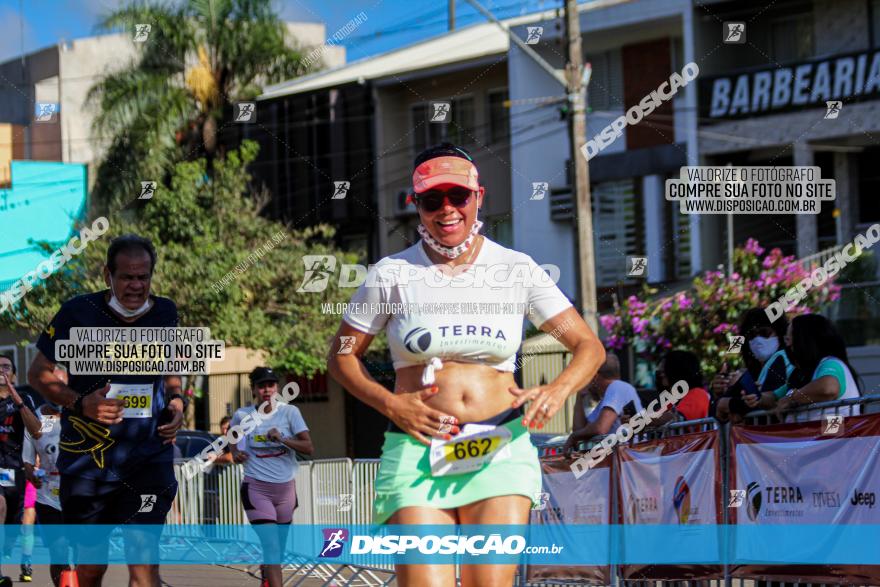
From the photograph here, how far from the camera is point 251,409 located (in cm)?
1222

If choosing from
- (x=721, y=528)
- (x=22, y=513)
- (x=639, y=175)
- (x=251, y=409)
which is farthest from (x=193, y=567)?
(x=639, y=175)

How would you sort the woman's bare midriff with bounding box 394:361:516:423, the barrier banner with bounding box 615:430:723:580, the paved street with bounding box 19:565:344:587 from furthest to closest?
the paved street with bounding box 19:565:344:587, the barrier banner with bounding box 615:430:723:580, the woman's bare midriff with bounding box 394:361:516:423

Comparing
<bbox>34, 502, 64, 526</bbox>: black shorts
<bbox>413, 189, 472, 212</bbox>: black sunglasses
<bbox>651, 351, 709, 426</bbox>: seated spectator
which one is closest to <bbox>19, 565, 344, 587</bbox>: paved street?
<bbox>34, 502, 64, 526</bbox>: black shorts

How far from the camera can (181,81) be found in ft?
106

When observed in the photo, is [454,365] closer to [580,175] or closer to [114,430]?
[114,430]

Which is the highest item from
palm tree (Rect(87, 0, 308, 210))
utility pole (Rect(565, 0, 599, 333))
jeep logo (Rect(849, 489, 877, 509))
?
palm tree (Rect(87, 0, 308, 210))

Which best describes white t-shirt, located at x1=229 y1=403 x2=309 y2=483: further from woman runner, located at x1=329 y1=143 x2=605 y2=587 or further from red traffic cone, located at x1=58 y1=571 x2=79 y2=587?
woman runner, located at x1=329 y1=143 x2=605 y2=587

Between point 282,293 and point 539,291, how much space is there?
22.7 m

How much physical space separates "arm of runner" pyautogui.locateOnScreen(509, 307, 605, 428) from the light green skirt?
0.55 feet

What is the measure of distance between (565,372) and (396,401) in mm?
627

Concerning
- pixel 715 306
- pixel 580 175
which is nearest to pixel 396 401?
pixel 580 175

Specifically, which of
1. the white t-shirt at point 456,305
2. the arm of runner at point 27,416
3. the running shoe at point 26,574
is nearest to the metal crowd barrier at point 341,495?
the running shoe at point 26,574

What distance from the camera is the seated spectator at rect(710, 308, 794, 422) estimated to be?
29.0 feet

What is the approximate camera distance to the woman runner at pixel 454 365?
507 cm
